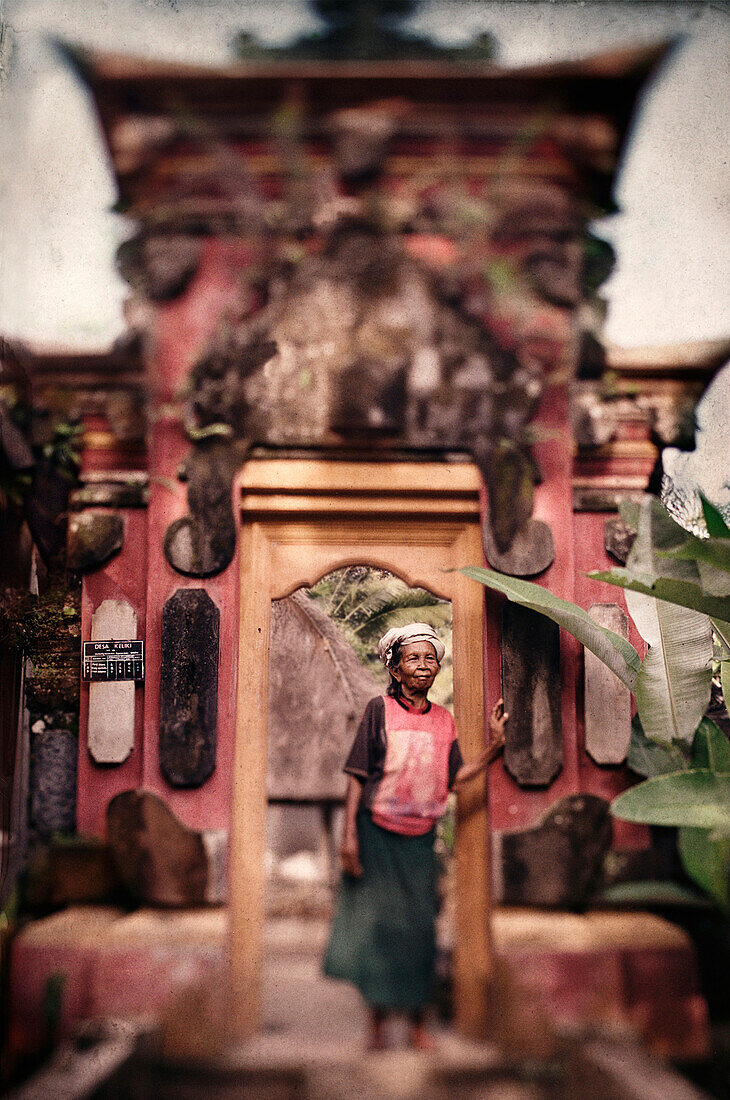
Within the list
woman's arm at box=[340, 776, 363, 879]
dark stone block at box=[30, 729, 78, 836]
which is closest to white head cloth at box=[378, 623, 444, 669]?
woman's arm at box=[340, 776, 363, 879]

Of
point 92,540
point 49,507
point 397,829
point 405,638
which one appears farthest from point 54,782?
point 405,638

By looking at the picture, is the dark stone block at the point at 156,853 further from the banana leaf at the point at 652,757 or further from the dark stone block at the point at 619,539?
the dark stone block at the point at 619,539

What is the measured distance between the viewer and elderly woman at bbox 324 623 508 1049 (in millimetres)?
2488

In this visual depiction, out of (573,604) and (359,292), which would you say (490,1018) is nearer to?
(573,604)

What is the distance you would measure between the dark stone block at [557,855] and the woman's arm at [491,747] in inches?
8.4

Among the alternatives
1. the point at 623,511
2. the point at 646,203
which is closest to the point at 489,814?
the point at 623,511

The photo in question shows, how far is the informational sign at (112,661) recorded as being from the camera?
8.60 ft

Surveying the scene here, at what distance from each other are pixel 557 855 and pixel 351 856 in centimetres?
66

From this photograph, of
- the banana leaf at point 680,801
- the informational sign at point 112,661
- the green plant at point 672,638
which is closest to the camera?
the banana leaf at point 680,801

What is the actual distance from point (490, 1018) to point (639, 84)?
10.2 feet

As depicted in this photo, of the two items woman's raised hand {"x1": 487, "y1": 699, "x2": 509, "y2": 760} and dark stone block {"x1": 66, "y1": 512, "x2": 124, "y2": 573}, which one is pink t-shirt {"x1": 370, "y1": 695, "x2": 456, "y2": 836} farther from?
dark stone block {"x1": 66, "y1": 512, "x2": 124, "y2": 573}

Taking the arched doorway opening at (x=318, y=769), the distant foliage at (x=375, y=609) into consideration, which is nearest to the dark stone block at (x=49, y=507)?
the arched doorway opening at (x=318, y=769)

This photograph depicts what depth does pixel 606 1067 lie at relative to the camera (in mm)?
2396

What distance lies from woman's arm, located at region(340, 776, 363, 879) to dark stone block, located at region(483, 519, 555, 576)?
0.86 metres
